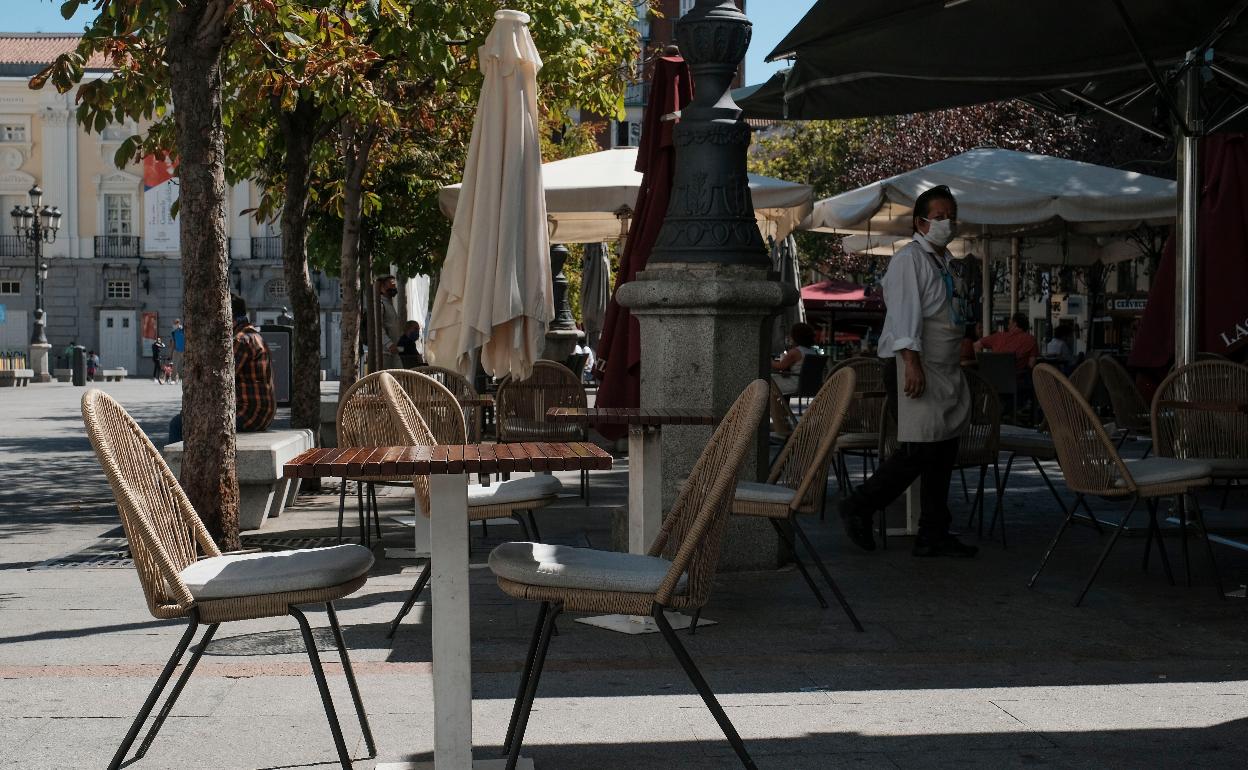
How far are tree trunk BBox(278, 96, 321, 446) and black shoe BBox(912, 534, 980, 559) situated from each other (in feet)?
17.9

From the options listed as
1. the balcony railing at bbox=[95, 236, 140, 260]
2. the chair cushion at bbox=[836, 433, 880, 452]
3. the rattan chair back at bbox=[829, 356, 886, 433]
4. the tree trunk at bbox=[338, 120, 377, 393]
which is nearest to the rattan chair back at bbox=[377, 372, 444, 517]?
the chair cushion at bbox=[836, 433, 880, 452]

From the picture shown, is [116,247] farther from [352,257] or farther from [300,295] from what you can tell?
[300,295]

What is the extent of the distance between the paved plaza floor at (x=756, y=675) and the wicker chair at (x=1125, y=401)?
6.20ft

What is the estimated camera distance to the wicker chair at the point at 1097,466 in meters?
6.39

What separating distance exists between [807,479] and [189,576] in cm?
270

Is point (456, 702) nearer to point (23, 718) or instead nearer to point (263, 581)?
point (263, 581)

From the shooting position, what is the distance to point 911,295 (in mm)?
7656

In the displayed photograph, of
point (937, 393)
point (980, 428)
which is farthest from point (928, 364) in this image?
point (980, 428)

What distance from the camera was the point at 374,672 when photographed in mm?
5383

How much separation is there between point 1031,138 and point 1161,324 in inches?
760

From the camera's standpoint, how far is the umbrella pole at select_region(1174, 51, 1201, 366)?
27.1ft

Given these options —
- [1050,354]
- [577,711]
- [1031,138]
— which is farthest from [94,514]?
[1031,138]

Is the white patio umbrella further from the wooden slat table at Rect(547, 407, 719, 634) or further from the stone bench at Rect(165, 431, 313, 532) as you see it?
the wooden slat table at Rect(547, 407, 719, 634)

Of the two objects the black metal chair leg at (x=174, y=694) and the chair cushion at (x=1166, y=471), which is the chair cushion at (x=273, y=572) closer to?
the black metal chair leg at (x=174, y=694)
